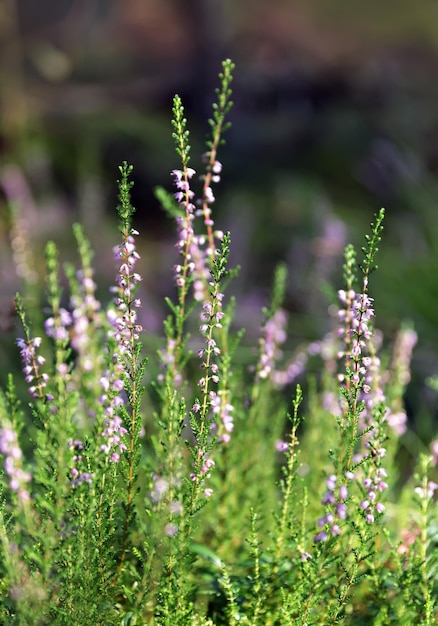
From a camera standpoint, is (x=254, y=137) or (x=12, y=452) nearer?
(x=12, y=452)

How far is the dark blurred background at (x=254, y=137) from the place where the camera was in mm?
4922

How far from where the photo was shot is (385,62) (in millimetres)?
11516

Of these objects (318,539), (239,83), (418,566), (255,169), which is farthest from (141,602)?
(239,83)

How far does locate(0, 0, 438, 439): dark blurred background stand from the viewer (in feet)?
16.1

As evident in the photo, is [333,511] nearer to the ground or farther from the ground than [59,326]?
nearer to the ground

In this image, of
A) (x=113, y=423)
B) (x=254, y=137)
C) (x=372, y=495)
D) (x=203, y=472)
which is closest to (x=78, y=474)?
(x=113, y=423)

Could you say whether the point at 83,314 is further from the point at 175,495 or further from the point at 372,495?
the point at 372,495

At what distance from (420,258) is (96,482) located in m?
3.72

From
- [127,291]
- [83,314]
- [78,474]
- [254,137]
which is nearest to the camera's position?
[127,291]

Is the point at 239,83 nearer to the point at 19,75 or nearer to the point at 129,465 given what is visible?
the point at 19,75

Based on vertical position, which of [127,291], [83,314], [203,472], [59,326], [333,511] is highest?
[83,314]

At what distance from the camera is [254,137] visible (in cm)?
938

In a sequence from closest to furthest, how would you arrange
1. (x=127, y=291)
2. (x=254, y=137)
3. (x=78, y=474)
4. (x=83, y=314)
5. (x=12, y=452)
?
(x=127, y=291), (x=12, y=452), (x=78, y=474), (x=83, y=314), (x=254, y=137)

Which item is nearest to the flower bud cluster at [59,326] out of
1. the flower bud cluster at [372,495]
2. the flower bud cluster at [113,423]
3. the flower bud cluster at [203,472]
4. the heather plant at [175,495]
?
the heather plant at [175,495]
